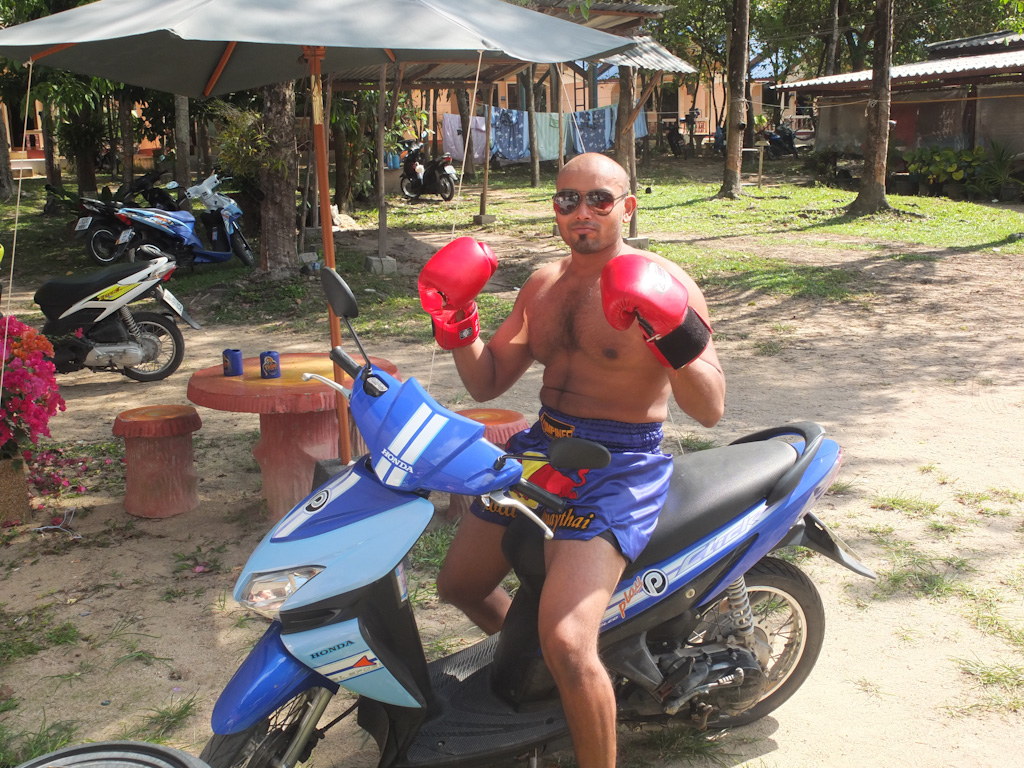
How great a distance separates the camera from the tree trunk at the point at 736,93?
1574cm

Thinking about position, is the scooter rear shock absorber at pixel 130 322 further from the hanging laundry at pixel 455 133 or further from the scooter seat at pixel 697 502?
the hanging laundry at pixel 455 133

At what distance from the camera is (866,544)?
146 inches

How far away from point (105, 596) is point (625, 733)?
212 cm

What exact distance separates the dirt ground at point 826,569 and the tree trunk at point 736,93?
1002cm

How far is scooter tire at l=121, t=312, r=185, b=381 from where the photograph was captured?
20.7 feet

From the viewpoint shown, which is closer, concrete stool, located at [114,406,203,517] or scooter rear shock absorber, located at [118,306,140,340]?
concrete stool, located at [114,406,203,517]

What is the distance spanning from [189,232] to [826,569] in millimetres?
8197

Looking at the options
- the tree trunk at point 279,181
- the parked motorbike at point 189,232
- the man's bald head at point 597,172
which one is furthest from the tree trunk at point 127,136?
the man's bald head at point 597,172

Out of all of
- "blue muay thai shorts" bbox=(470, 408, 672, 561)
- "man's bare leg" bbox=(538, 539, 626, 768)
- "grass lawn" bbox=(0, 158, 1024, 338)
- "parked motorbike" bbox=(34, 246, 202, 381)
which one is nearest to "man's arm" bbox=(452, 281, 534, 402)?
"blue muay thai shorts" bbox=(470, 408, 672, 561)

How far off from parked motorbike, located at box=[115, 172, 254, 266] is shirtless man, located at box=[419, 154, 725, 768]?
7.98 meters

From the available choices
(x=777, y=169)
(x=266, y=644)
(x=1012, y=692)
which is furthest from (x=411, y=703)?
(x=777, y=169)

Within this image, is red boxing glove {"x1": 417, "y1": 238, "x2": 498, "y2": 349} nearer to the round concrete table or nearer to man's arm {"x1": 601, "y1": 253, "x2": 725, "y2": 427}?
man's arm {"x1": 601, "y1": 253, "x2": 725, "y2": 427}

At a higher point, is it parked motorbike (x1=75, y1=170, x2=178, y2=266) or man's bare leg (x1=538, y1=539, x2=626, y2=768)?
parked motorbike (x1=75, y1=170, x2=178, y2=266)

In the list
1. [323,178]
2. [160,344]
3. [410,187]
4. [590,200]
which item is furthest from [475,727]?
[410,187]
